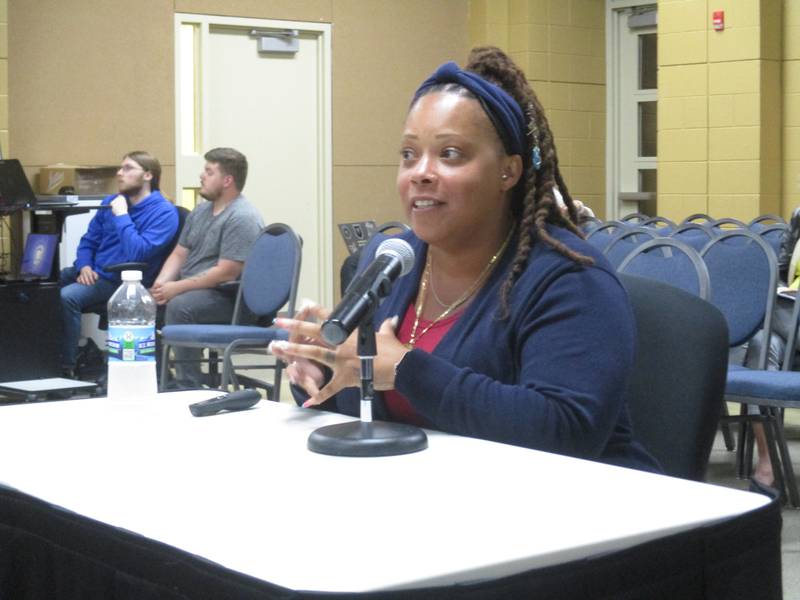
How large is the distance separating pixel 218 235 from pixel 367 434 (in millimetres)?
4457

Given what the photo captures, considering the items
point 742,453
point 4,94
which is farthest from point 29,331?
point 742,453

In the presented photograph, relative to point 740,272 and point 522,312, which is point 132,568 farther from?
point 740,272

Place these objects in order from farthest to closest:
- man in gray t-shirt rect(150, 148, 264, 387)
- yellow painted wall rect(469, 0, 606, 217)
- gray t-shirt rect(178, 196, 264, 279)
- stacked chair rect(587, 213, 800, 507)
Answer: yellow painted wall rect(469, 0, 606, 217) < gray t-shirt rect(178, 196, 264, 279) < man in gray t-shirt rect(150, 148, 264, 387) < stacked chair rect(587, 213, 800, 507)

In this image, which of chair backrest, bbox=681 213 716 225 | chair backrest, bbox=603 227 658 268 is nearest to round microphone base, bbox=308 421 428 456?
chair backrest, bbox=603 227 658 268

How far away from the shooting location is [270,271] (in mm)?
5297

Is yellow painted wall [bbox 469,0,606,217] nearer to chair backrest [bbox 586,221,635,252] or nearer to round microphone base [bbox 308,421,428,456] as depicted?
chair backrest [bbox 586,221,635,252]

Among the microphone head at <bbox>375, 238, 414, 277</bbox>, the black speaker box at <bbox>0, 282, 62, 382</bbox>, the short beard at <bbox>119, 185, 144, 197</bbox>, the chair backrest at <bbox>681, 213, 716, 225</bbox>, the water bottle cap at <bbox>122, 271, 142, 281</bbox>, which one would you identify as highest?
the short beard at <bbox>119, 185, 144, 197</bbox>

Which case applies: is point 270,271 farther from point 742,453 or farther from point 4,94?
point 4,94

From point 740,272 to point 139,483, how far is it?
124 inches

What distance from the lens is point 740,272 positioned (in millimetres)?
4148

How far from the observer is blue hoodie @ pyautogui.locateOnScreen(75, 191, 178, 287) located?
6.30 meters

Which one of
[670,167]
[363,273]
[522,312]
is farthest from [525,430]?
[670,167]

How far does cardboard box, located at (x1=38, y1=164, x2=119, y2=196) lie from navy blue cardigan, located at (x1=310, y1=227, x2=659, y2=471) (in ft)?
19.7

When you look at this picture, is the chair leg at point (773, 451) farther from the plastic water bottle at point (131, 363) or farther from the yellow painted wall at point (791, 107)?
the yellow painted wall at point (791, 107)
